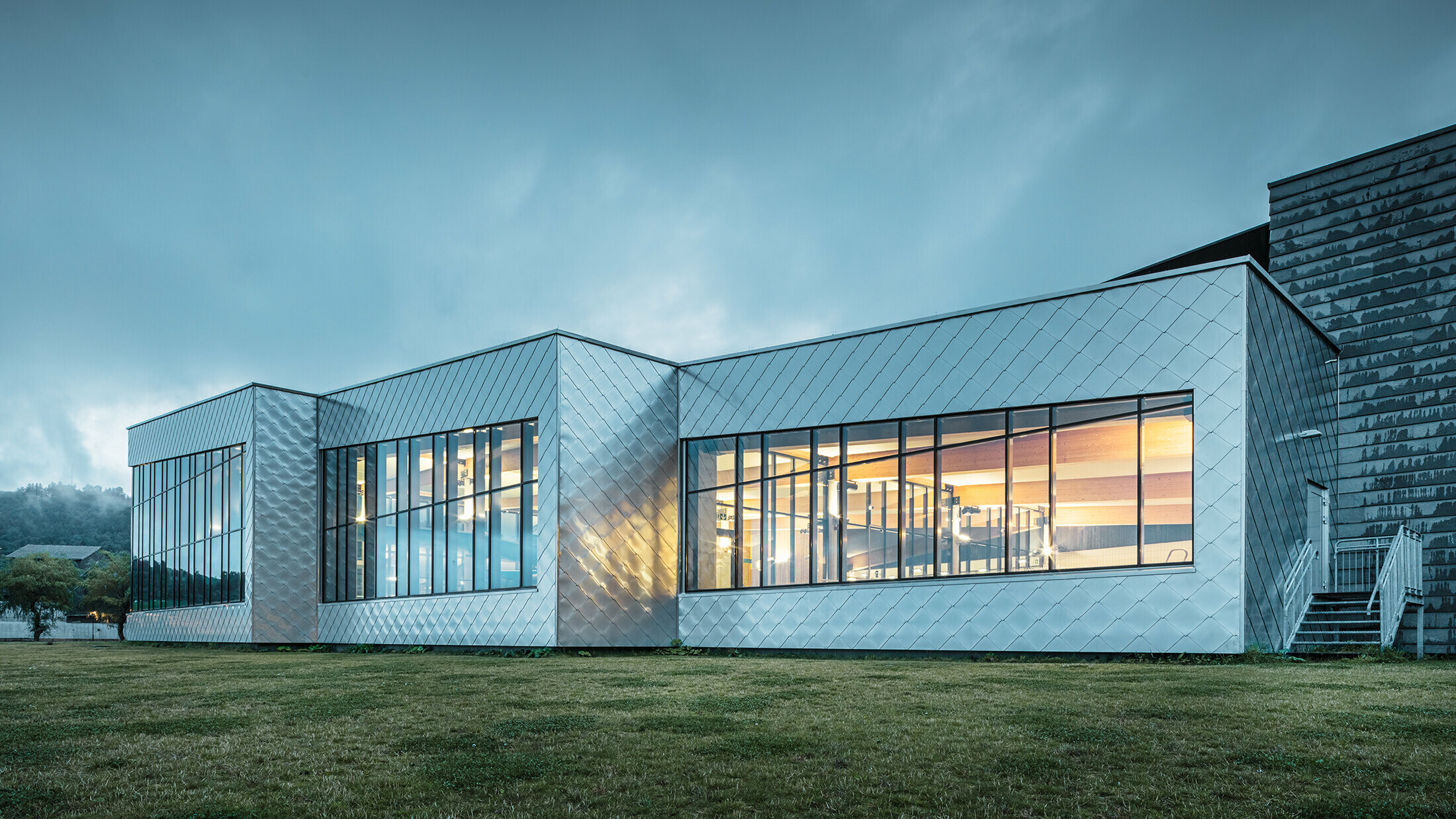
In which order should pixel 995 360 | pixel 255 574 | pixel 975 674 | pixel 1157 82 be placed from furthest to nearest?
pixel 1157 82, pixel 255 574, pixel 995 360, pixel 975 674

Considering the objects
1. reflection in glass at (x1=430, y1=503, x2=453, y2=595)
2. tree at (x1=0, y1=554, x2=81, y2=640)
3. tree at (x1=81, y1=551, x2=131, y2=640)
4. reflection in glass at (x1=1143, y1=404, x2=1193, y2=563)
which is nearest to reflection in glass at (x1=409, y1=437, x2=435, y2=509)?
reflection in glass at (x1=430, y1=503, x2=453, y2=595)

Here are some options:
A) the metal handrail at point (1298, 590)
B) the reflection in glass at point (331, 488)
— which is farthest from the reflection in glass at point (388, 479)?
the metal handrail at point (1298, 590)

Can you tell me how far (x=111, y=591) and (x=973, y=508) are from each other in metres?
39.4

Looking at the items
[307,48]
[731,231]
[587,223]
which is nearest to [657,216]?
[587,223]

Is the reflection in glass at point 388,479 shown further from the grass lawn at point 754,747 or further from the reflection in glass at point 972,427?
the reflection in glass at point 972,427

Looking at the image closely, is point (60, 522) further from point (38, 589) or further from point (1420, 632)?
point (1420, 632)

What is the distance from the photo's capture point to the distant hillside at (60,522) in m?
74.2

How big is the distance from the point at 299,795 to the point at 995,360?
44.5 ft

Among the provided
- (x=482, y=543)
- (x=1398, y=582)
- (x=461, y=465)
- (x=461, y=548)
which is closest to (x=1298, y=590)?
(x=1398, y=582)

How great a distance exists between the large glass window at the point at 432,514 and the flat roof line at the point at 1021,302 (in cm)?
488

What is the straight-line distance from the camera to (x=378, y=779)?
516 centimetres

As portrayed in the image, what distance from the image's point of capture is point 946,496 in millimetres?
16500

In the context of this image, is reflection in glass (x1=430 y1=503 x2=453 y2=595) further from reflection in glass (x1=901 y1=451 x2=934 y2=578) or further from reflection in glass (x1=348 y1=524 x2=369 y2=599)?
reflection in glass (x1=901 y1=451 x2=934 y2=578)

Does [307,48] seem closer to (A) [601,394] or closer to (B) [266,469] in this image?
(B) [266,469]
